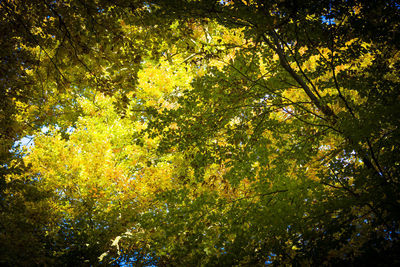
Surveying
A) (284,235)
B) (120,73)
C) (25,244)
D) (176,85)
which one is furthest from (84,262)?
(176,85)

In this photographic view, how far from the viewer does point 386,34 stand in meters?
2.69

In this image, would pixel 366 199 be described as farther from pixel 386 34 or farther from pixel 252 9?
pixel 252 9

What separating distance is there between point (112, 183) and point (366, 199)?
286 inches

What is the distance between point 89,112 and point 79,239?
5578 mm

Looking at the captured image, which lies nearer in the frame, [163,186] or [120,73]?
[120,73]

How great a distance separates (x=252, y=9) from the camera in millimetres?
2729

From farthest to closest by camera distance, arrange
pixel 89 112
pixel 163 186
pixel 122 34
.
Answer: pixel 89 112 → pixel 163 186 → pixel 122 34

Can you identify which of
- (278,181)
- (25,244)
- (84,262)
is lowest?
(278,181)

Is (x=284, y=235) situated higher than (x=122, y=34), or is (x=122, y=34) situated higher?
(x=122, y=34)

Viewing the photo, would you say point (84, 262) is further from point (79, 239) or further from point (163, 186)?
point (163, 186)

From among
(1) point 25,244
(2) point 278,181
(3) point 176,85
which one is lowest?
(2) point 278,181

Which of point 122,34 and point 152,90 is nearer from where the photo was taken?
point 122,34

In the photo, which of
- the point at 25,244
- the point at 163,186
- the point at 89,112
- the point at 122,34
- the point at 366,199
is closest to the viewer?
the point at 366,199

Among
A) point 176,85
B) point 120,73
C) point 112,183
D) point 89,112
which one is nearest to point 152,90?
point 176,85
